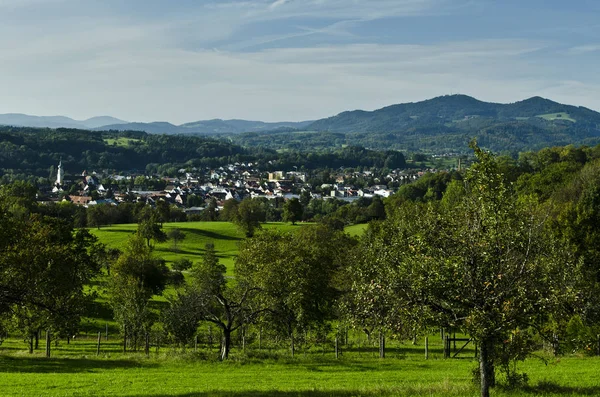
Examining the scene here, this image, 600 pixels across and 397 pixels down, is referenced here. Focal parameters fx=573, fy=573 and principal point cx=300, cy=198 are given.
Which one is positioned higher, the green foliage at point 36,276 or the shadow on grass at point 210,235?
the green foliage at point 36,276

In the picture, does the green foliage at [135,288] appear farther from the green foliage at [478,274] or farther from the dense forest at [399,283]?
the green foliage at [478,274]

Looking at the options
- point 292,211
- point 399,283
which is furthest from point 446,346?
point 292,211

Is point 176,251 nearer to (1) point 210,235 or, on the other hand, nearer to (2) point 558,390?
(1) point 210,235

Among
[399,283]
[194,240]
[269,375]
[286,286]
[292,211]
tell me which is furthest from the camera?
[292,211]

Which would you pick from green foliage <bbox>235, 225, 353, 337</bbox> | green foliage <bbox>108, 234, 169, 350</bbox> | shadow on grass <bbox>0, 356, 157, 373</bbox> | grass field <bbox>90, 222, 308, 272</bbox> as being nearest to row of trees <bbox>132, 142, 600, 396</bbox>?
green foliage <bbox>235, 225, 353, 337</bbox>

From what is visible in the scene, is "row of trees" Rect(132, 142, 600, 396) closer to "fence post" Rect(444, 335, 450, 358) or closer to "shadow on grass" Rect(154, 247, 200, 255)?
"fence post" Rect(444, 335, 450, 358)

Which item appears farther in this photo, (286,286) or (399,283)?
(286,286)

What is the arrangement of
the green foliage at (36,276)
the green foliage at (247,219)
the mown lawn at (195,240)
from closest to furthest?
the green foliage at (36,276) → the mown lawn at (195,240) → the green foliage at (247,219)

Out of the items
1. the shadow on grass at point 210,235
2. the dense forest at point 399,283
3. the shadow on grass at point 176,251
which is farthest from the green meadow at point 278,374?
the shadow on grass at point 210,235

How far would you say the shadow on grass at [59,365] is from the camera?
27.4 meters

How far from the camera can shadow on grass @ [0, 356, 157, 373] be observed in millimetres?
27359

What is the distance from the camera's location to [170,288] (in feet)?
223

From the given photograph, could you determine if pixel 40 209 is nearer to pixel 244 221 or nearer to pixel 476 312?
pixel 244 221

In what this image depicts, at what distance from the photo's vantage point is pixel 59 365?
28891 millimetres
